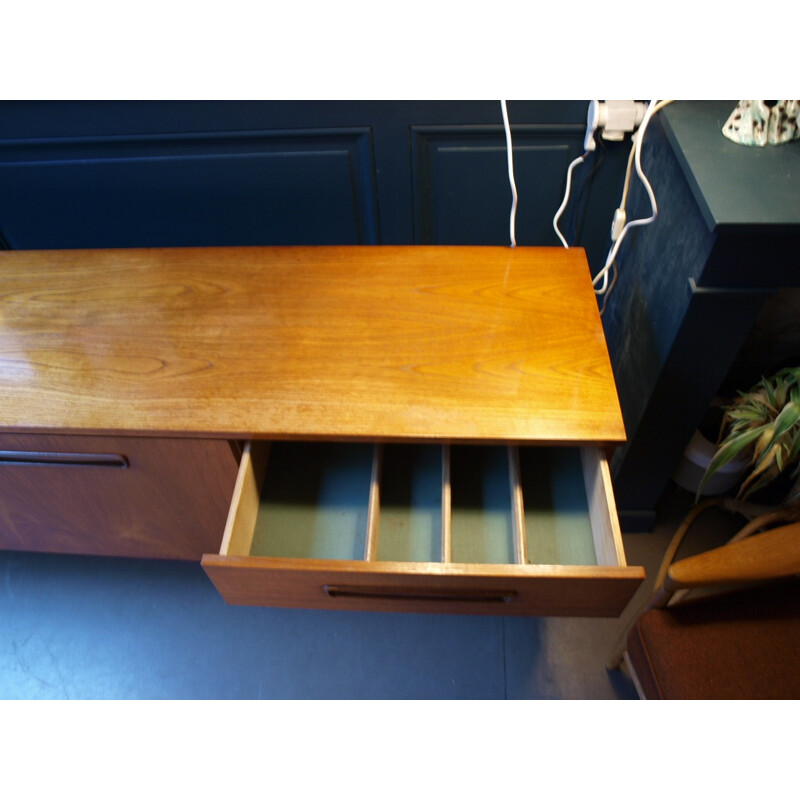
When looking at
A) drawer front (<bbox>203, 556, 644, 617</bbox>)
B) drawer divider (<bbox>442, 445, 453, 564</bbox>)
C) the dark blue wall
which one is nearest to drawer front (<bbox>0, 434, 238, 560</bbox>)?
drawer front (<bbox>203, 556, 644, 617</bbox>)

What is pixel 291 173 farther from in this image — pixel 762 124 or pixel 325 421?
pixel 762 124

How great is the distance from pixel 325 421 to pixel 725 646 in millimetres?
655

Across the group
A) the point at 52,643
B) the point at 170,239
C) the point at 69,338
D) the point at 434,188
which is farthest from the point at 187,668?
the point at 434,188

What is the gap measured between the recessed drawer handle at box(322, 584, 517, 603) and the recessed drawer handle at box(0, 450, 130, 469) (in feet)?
1.23

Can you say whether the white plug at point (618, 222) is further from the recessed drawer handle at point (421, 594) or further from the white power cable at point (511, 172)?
the recessed drawer handle at point (421, 594)

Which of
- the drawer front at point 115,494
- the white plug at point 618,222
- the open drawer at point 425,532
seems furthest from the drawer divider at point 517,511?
the white plug at point 618,222

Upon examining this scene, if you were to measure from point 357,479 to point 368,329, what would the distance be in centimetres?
24

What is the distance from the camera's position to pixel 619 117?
1.03m

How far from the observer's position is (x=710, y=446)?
1.21 metres

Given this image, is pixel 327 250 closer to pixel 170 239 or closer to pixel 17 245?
pixel 170 239

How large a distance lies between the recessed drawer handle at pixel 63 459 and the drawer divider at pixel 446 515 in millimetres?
476

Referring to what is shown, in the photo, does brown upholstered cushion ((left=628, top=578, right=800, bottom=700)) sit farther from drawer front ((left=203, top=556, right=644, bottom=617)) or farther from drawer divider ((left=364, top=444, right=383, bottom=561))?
drawer divider ((left=364, top=444, right=383, bottom=561))

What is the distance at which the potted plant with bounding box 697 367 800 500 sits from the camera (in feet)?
3.23

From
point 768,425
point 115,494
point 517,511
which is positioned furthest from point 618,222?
point 115,494
